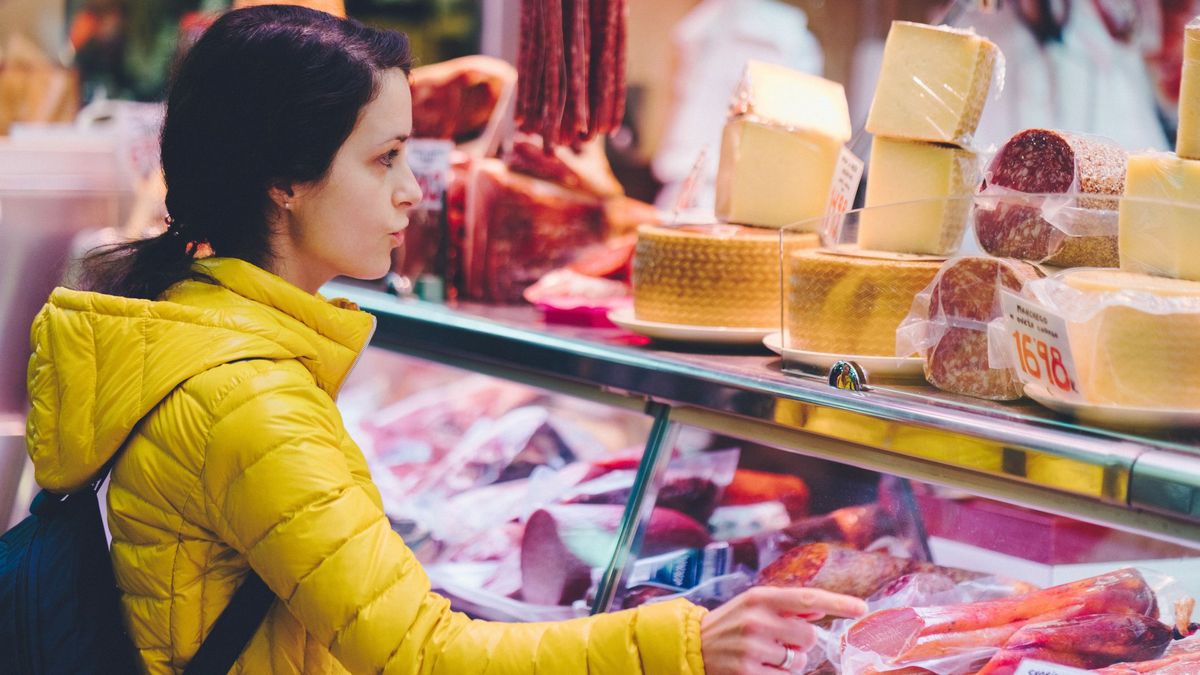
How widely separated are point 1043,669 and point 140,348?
3.69 ft

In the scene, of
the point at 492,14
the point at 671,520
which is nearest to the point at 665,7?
the point at 492,14

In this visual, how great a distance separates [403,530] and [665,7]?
2.32 m

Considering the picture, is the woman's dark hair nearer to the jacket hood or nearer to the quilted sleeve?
the jacket hood

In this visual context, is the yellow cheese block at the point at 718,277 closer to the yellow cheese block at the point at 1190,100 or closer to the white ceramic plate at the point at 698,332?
the white ceramic plate at the point at 698,332

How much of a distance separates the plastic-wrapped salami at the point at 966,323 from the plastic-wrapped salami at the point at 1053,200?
0.14 feet

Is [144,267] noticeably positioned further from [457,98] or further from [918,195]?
[457,98]

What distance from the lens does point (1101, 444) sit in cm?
123

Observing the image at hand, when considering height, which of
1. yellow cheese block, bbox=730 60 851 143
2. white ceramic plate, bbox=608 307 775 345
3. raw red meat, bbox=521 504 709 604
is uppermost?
yellow cheese block, bbox=730 60 851 143

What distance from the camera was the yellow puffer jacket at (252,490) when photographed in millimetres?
1247

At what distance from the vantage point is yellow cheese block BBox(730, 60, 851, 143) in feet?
6.65

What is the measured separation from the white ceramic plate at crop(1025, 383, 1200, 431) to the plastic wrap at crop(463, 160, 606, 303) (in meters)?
1.63

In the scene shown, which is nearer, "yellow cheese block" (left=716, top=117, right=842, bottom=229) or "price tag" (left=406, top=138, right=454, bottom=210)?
"yellow cheese block" (left=716, top=117, right=842, bottom=229)

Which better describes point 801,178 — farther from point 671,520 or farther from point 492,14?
point 492,14

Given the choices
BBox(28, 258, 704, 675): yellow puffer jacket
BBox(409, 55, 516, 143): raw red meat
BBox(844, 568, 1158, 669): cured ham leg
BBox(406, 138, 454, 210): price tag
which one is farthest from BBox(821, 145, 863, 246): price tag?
BBox(409, 55, 516, 143): raw red meat
